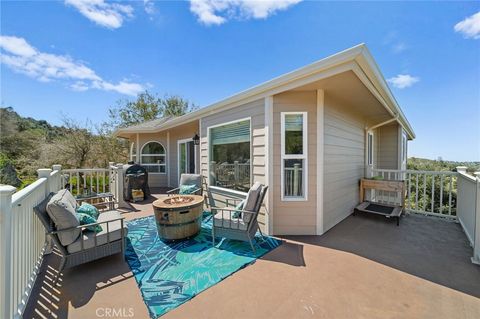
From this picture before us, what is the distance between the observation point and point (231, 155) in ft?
15.8

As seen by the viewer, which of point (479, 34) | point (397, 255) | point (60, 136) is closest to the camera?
point (397, 255)

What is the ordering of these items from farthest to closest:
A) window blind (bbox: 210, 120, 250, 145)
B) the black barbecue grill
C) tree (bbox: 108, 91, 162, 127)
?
1. tree (bbox: 108, 91, 162, 127)
2. the black barbecue grill
3. window blind (bbox: 210, 120, 250, 145)

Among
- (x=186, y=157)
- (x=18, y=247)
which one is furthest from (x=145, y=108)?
(x=18, y=247)

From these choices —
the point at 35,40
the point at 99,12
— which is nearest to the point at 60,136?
the point at 35,40

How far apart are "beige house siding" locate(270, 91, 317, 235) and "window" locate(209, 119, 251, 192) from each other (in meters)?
0.73

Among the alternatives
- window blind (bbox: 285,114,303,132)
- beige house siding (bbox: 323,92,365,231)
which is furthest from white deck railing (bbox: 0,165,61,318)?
beige house siding (bbox: 323,92,365,231)

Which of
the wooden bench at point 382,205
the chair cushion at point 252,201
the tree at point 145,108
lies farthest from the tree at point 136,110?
the wooden bench at point 382,205

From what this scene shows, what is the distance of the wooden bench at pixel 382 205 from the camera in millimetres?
4578

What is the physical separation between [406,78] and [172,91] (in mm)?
18766

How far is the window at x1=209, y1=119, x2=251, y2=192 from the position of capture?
4.37 m

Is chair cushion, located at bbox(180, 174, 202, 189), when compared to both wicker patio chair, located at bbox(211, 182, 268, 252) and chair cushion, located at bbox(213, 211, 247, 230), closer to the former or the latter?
chair cushion, located at bbox(213, 211, 247, 230)

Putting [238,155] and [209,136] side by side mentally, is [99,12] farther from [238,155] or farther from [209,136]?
[238,155]

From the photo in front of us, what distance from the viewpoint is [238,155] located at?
4629 millimetres

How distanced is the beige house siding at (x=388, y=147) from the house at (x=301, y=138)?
2.97m
